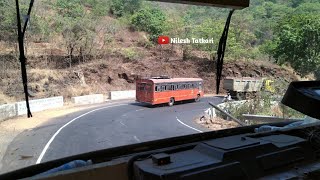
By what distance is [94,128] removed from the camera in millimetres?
9547

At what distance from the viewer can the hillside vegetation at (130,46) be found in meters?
14.4

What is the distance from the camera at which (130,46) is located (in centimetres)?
2486

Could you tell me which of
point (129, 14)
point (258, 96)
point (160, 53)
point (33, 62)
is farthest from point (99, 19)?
point (258, 96)

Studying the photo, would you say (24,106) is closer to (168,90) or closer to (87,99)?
(168,90)

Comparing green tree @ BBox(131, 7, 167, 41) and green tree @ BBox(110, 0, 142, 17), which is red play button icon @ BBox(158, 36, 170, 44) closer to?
green tree @ BBox(131, 7, 167, 41)

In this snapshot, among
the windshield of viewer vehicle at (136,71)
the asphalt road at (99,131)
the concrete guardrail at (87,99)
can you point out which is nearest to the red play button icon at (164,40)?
the windshield of viewer vehicle at (136,71)

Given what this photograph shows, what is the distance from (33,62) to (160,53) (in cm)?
775

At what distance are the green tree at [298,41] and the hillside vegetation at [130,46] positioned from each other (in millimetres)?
45

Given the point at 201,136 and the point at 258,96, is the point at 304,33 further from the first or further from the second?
the point at 201,136

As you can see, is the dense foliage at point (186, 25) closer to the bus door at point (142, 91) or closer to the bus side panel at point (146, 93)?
the bus side panel at point (146, 93)

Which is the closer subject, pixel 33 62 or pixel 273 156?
pixel 273 156

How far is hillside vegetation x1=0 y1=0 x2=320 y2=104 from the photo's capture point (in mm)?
14404

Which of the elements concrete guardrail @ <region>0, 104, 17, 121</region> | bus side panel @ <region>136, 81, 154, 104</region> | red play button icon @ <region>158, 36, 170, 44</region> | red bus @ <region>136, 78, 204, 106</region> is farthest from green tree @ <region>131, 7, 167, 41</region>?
concrete guardrail @ <region>0, 104, 17, 121</region>

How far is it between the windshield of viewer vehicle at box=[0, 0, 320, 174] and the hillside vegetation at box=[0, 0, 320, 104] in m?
0.07
